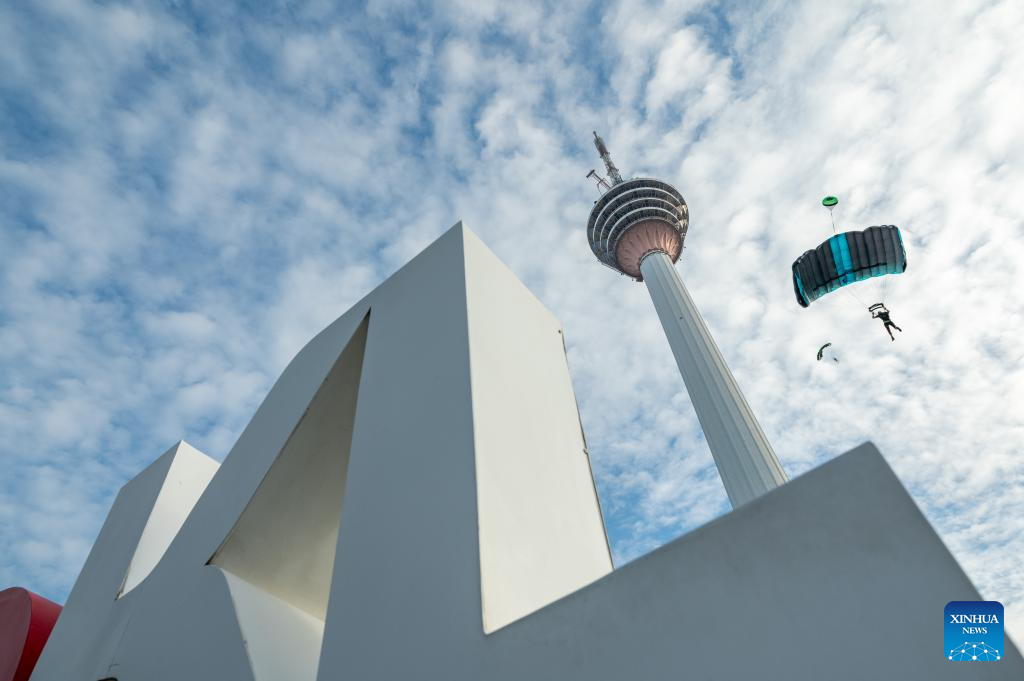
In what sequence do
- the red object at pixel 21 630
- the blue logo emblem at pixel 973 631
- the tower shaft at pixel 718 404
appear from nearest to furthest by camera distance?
the blue logo emblem at pixel 973 631
the red object at pixel 21 630
the tower shaft at pixel 718 404

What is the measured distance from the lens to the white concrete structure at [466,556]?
2092mm

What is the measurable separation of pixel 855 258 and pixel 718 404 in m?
4.34

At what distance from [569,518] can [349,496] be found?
1.76 meters

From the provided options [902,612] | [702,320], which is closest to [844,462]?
[902,612]

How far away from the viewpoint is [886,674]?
186 centimetres

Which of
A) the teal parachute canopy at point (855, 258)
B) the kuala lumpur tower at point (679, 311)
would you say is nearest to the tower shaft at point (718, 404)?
the kuala lumpur tower at point (679, 311)

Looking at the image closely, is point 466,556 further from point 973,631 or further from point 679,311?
point 679,311

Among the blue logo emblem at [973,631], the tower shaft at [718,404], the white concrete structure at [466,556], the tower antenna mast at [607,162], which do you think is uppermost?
the tower antenna mast at [607,162]

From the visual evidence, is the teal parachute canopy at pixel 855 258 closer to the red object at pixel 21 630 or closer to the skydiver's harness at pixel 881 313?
the skydiver's harness at pixel 881 313

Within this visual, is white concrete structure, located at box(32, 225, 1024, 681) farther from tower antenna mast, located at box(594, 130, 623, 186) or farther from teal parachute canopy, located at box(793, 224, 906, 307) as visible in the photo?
tower antenna mast, located at box(594, 130, 623, 186)

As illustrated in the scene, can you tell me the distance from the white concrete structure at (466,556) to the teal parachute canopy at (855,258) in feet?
26.2

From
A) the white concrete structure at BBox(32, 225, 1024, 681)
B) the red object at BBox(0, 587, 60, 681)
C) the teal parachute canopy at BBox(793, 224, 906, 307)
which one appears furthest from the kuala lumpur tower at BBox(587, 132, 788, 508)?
the red object at BBox(0, 587, 60, 681)

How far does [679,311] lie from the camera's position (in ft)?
51.7

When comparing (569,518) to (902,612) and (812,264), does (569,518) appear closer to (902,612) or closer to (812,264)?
(902,612)
